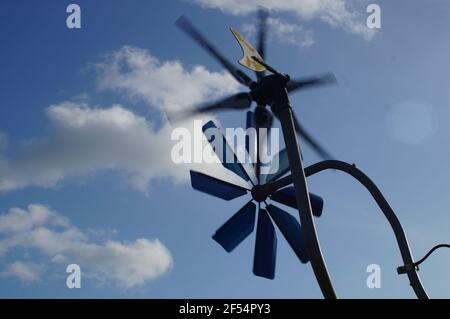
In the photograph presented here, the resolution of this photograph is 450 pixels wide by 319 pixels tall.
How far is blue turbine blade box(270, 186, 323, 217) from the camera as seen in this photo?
59.3ft

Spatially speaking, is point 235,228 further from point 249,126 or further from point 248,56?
point 248,56

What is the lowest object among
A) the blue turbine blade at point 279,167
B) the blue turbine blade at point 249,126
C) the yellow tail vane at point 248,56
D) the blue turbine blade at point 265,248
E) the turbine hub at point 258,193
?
the blue turbine blade at point 265,248

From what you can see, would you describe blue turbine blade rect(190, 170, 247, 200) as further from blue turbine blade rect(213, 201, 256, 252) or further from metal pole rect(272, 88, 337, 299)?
metal pole rect(272, 88, 337, 299)

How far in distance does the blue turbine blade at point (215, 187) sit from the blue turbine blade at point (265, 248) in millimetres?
1069

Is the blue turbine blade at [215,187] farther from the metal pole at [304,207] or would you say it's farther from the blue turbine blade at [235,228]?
the metal pole at [304,207]

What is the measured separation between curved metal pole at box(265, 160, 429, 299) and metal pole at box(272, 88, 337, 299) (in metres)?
1.29

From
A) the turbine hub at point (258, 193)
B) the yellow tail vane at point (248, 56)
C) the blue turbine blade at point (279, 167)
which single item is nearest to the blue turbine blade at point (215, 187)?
the turbine hub at point (258, 193)

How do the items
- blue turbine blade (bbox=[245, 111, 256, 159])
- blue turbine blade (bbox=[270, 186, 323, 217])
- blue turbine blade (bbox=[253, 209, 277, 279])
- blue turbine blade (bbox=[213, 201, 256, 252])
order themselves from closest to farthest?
blue turbine blade (bbox=[245, 111, 256, 159]) → blue turbine blade (bbox=[213, 201, 256, 252]) → blue turbine blade (bbox=[253, 209, 277, 279]) → blue turbine blade (bbox=[270, 186, 323, 217])

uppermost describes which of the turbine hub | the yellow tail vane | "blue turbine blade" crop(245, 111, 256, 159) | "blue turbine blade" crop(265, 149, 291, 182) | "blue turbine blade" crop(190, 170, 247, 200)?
the yellow tail vane

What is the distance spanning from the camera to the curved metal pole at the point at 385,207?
503 inches

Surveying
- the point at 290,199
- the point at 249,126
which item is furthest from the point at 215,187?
the point at 290,199

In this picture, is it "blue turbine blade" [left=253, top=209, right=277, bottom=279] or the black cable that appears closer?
the black cable

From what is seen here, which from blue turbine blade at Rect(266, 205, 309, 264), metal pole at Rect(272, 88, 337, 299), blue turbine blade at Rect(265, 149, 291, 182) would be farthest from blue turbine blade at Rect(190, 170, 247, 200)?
metal pole at Rect(272, 88, 337, 299)
